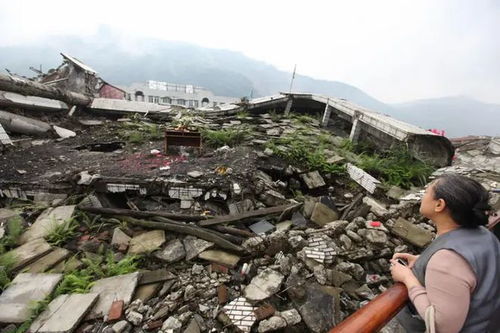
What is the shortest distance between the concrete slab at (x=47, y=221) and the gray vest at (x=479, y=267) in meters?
5.12

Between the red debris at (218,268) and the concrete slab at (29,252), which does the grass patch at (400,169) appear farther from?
the concrete slab at (29,252)

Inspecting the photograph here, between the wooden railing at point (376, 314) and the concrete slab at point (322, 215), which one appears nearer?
the wooden railing at point (376, 314)

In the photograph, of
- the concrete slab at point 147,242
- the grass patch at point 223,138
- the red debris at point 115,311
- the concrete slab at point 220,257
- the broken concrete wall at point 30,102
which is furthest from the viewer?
the broken concrete wall at point 30,102

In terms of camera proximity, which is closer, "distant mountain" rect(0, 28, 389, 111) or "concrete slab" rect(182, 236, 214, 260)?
"concrete slab" rect(182, 236, 214, 260)

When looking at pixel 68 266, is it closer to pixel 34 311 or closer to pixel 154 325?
pixel 34 311

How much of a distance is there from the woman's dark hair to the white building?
3511 centimetres

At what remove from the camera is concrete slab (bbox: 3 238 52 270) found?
341 centimetres

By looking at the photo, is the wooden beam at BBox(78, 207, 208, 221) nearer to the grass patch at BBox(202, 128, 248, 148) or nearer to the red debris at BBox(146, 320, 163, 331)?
the red debris at BBox(146, 320, 163, 331)

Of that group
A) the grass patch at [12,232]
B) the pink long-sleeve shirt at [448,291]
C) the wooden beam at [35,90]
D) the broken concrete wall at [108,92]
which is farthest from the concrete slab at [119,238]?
the broken concrete wall at [108,92]

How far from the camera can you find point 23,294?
2967 mm

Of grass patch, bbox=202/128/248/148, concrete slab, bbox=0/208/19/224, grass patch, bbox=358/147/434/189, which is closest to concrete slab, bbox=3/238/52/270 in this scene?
concrete slab, bbox=0/208/19/224

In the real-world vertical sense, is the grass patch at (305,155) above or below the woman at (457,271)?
below

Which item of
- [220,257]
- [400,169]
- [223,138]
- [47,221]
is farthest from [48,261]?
[400,169]

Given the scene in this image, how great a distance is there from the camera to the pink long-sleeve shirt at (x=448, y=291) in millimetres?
1122
